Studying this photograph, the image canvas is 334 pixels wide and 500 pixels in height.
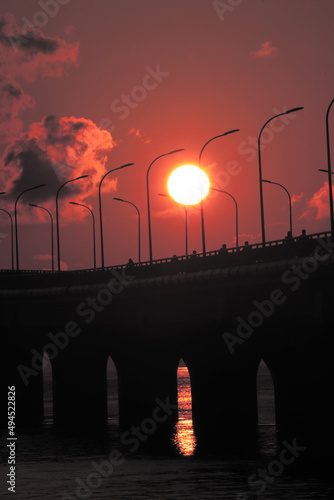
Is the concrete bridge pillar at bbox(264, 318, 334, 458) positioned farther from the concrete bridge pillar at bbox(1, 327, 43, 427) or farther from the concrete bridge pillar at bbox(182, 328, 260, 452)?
the concrete bridge pillar at bbox(1, 327, 43, 427)

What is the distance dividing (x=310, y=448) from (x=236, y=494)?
18151 millimetres

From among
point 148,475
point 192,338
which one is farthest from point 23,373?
point 148,475

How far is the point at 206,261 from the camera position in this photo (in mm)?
66875

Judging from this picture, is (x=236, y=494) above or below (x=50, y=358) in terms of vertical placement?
below

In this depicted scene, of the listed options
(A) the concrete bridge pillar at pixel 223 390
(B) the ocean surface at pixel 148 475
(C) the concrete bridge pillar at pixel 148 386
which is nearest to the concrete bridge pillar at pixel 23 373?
(C) the concrete bridge pillar at pixel 148 386

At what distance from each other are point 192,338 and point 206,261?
13.8 meters

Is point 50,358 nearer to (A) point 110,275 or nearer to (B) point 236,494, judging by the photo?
(A) point 110,275

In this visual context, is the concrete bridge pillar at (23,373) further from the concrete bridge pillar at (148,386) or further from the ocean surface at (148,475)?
the ocean surface at (148,475)

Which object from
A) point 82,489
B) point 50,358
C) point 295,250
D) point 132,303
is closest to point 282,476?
point 82,489

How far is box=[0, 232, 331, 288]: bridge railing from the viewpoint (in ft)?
188

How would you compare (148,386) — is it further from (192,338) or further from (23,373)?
(23,373)

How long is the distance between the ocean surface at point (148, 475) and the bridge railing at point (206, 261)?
1194 centimetres

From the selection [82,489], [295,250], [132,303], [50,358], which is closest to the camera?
[82,489]

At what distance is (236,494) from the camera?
43.0 metres
